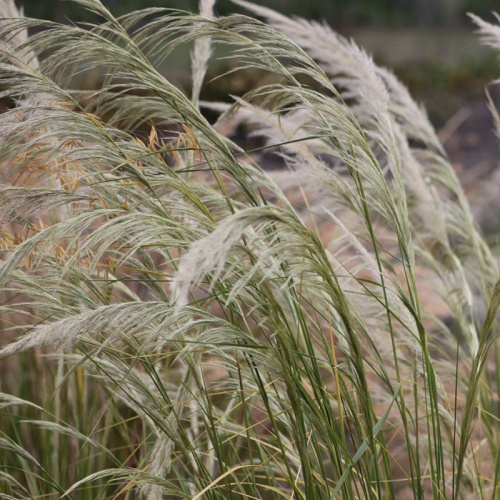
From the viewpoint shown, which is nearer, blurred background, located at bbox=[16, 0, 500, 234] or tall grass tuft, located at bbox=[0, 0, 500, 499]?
tall grass tuft, located at bbox=[0, 0, 500, 499]

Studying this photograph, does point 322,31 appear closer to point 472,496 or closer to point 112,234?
point 112,234

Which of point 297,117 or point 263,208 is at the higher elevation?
point 263,208

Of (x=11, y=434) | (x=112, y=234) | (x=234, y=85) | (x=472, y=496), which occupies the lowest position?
(x=234, y=85)

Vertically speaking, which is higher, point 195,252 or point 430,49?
point 195,252

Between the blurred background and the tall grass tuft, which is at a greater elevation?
the tall grass tuft

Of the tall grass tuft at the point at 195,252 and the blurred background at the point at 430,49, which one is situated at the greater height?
the tall grass tuft at the point at 195,252

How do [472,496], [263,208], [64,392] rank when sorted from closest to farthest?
[263,208], [472,496], [64,392]

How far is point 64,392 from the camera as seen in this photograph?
2.40 m

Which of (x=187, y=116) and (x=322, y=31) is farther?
(x=322, y=31)

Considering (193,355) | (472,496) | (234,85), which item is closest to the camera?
(193,355)

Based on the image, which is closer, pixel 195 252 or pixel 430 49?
pixel 195 252

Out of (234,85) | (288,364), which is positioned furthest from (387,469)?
(234,85)

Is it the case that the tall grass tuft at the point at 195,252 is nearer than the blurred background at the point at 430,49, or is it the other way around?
the tall grass tuft at the point at 195,252

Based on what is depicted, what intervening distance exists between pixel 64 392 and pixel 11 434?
0.21m
